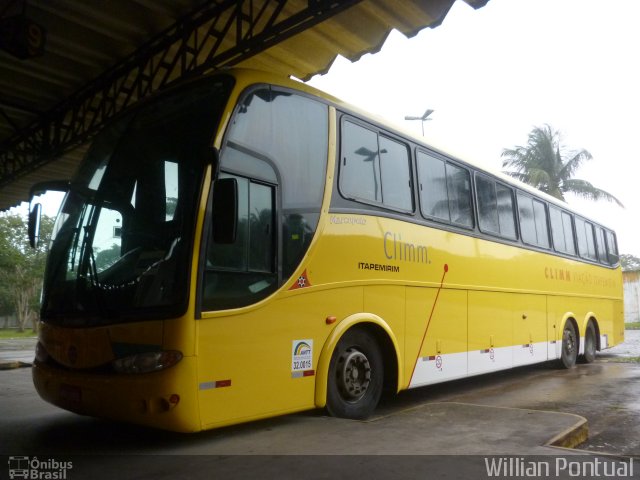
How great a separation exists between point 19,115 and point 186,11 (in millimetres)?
5326

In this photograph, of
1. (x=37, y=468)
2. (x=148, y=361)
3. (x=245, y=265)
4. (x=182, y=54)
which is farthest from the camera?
(x=182, y=54)

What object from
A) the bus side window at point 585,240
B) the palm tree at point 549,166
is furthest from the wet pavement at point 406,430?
the palm tree at point 549,166

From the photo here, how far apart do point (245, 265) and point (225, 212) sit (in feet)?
2.00

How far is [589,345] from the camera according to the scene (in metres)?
12.3

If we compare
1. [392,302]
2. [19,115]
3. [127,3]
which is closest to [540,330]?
[392,302]

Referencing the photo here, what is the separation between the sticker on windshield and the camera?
4.80m

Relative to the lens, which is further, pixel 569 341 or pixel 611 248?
pixel 611 248

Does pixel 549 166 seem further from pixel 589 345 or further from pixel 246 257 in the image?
pixel 246 257

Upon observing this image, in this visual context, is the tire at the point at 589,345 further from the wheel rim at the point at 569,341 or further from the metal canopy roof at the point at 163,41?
the metal canopy roof at the point at 163,41

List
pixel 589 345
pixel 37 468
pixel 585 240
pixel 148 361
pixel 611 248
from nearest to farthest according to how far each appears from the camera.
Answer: pixel 37 468 < pixel 148 361 < pixel 589 345 < pixel 585 240 < pixel 611 248

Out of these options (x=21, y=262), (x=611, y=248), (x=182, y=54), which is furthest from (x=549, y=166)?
(x=21, y=262)

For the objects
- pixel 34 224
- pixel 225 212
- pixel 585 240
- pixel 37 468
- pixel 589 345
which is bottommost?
pixel 37 468

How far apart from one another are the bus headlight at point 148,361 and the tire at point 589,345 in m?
10.7

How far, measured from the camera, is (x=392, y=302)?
19.9ft
